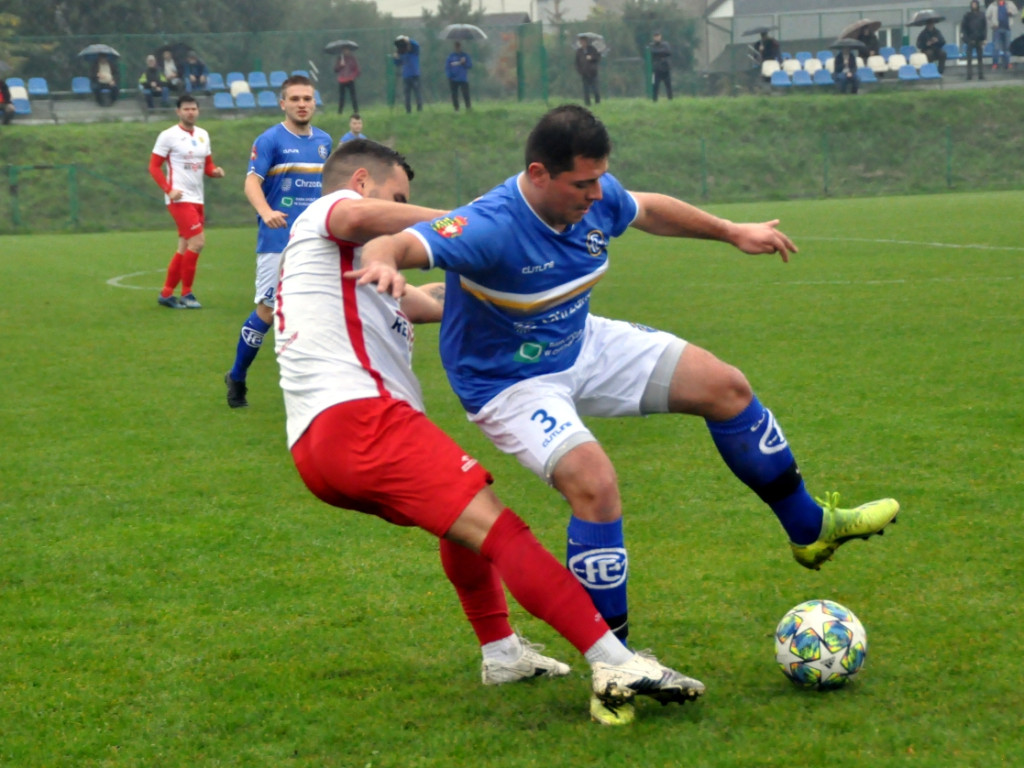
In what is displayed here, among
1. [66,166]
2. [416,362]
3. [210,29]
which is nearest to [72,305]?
[416,362]

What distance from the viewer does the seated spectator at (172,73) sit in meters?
36.3

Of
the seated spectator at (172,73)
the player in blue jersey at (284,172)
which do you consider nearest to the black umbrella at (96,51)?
the seated spectator at (172,73)

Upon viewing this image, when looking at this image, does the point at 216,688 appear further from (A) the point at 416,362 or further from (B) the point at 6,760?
(A) the point at 416,362

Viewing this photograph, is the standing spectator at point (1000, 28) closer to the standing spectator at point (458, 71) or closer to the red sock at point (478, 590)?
the standing spectator at point (458, 71)

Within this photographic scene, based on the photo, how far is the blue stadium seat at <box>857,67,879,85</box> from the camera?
3972cm

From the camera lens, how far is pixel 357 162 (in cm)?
412

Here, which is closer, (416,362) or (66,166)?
(416,362)

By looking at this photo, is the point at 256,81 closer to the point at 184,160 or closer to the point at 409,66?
the point at 409,66

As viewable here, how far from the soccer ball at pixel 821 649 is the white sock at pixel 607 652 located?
53 cm

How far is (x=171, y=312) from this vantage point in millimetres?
14227

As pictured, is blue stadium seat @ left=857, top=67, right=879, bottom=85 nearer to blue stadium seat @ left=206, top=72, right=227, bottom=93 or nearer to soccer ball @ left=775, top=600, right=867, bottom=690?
blue stadium seat @ left=206, top=72, right=227, bottom=93

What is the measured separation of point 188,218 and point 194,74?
80.0ft

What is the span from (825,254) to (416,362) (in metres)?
8.49

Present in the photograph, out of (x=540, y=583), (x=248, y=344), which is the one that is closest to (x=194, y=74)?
(x=248, y=344)
